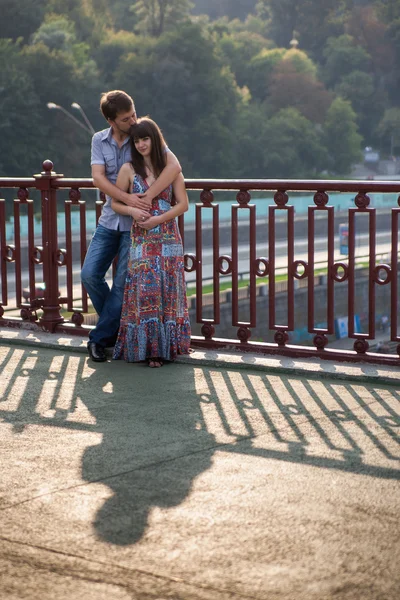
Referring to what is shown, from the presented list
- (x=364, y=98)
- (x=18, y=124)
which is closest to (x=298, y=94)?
(x=364, y=98)

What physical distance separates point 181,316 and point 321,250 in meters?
50.2

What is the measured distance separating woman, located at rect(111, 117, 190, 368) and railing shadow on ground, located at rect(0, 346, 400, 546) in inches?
5.9

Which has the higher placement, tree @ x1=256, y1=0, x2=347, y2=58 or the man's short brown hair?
tree @ x1=256, y1=0, x2=347, y2=58

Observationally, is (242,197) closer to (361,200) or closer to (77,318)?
(361,200)

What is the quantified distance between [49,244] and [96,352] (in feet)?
3.75

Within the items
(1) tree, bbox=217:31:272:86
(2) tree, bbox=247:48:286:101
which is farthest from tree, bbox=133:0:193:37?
(2) tree, bbox=247:48:286:101

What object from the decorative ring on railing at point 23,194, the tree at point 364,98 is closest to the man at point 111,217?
the decorative ring on railing at point 23,194

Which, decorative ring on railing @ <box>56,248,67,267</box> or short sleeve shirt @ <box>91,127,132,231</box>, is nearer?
short sleeve shirt @ <box>91,127,132,231</box>

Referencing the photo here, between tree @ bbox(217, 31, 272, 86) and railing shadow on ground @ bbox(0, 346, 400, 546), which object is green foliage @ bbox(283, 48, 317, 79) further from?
railing shadow on ground @ bbox(0, 346, 400, 546)

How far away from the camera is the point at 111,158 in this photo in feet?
18.4

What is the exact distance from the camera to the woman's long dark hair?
534 centimetres

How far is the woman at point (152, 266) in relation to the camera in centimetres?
546

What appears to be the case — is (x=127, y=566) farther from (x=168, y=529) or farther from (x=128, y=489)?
(x=128, y=489)

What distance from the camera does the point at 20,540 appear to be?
2904 millimetres
